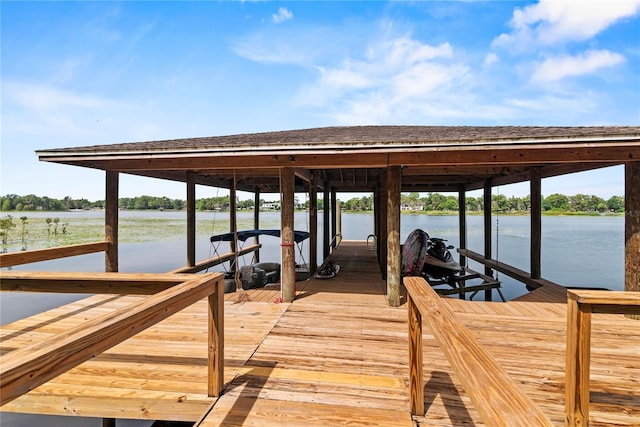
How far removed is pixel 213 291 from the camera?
98.3 inches

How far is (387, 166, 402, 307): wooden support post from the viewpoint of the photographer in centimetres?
491

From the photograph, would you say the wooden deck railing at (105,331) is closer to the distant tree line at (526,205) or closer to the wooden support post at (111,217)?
the wooden support post at (111,217)

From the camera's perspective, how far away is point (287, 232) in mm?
5188

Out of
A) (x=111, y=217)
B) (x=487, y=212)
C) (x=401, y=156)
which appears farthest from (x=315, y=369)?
(x=487, y=212)

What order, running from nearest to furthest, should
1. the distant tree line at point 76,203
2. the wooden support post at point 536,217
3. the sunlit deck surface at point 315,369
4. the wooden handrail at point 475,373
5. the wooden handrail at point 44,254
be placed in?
1. the wooden handrail at point 475,373
2. the sunlit deck surface at point 315,369
3. the wooden handrail at point 44,254
4. the wooden support post at point 536,217
5. the distant tree line at point 76,203

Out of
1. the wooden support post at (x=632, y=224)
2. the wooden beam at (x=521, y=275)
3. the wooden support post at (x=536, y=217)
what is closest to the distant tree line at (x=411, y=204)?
the wooden beam at (x=521, y=275)

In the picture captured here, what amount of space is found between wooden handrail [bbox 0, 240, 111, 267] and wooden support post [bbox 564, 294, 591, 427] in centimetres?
548

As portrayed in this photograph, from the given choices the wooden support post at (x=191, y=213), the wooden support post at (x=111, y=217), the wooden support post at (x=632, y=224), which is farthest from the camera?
the wooden support post at (x=191, y=213)

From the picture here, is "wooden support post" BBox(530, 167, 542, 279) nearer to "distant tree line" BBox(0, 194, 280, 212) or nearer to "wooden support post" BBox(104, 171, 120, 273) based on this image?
"wooden support post" BBox(104, 171, 120, 273)

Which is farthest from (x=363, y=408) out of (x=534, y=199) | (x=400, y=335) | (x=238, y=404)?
(x=534, y=199)

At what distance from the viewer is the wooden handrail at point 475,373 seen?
92cm

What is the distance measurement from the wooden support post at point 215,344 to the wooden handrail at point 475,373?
1.61 meters

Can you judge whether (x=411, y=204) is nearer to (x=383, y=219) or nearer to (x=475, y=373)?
(x=383, y=219)

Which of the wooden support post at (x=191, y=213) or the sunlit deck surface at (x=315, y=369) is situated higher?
the wooden support post at (x=191, y=213)
